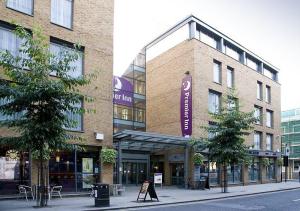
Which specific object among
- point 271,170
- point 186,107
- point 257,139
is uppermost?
point 186,107

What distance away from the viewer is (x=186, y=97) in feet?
104

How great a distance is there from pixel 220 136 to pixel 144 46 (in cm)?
1694

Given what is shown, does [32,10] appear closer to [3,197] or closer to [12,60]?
[12,60]

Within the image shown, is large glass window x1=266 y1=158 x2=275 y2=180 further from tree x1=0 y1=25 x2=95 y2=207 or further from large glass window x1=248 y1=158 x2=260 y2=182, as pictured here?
tree x1=0 y1=25 x2=95 y2=207

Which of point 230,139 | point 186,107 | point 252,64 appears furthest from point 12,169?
point 252,64

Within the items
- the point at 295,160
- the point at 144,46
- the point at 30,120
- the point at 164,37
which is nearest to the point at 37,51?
the point at 30,120

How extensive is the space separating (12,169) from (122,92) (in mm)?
14470

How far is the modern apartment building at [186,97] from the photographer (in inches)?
Answer: 1243

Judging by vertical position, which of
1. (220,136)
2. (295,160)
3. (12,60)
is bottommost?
(295,160)

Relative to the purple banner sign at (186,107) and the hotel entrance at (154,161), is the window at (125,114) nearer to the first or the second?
the hotel entrance at (154,161)

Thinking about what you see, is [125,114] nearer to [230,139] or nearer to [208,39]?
[208,39]

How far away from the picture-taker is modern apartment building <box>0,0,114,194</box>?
20.1 metres

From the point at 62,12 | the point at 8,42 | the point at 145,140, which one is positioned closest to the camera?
the point at 8,42

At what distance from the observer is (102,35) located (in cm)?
2459
